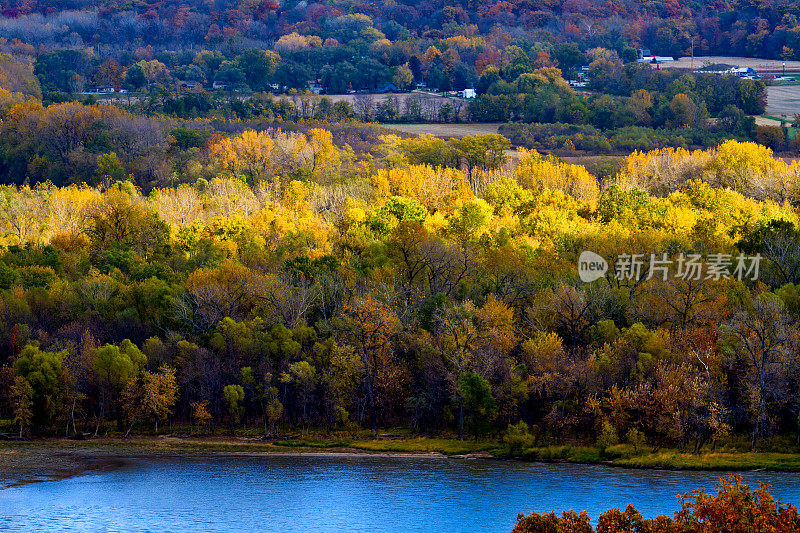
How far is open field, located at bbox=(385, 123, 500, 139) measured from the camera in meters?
164

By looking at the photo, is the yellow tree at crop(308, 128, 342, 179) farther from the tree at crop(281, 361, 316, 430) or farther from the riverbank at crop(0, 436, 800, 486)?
the riverbank at crop(0, 436, 800, 486)

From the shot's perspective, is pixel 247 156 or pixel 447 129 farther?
pixel 447 129

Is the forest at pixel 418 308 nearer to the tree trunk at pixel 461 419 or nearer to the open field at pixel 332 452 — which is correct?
the tree trunk at pixel 461 419

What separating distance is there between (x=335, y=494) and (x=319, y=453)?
9321 millimetres

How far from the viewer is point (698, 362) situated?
66.4m

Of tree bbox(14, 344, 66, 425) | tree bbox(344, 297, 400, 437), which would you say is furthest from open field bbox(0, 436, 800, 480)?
tree bbox(344, 297, 400, 437)

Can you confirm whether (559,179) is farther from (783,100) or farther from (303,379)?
(783,100)

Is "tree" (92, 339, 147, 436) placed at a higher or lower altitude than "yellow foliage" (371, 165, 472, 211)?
lower

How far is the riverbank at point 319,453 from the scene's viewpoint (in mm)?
61188

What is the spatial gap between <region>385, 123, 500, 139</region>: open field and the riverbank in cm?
9773

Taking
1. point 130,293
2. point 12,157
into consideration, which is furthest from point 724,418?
point 12,157

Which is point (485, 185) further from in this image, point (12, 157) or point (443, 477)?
point (12, 157)

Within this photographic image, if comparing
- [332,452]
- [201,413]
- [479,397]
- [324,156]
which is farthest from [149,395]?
[324,156]

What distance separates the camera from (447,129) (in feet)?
Result: 551
